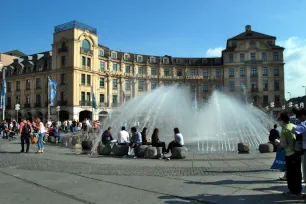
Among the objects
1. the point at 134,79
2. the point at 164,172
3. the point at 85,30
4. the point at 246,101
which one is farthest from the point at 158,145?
the point at 246,101

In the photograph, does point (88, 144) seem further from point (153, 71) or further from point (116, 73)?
point (153, 71)

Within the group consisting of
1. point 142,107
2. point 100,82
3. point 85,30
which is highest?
point 85,30

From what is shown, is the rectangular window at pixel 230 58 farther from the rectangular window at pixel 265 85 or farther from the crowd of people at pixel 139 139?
the crowd of people at pixel 139 139

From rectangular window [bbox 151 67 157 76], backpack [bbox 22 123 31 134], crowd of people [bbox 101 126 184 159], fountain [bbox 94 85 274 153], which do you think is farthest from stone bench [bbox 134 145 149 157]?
rectangular window [bbox 151 67 157 76]

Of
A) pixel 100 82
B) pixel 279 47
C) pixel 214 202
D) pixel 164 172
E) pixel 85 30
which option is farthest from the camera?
pixel 279 47

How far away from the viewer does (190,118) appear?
104ft

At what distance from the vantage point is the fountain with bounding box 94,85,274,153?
2262 cm

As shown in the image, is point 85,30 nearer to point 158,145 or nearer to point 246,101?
point 246,101

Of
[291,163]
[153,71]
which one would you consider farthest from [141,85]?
[291,163]

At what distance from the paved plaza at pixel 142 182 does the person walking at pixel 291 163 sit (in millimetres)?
339

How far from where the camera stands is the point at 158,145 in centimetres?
1427

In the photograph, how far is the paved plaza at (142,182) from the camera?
643cm

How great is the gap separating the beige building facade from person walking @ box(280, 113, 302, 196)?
171 ft

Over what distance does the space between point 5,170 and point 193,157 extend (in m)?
7.94
